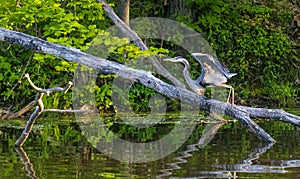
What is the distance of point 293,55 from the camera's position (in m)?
15.5

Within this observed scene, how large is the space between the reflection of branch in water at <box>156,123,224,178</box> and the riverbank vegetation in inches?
123

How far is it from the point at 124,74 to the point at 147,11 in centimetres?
723

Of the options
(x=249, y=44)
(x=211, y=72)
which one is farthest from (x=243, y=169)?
(x=249, y=44)

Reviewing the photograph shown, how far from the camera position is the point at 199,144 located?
7.90 metres

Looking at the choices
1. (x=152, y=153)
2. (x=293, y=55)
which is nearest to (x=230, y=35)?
(x=293, y=55)

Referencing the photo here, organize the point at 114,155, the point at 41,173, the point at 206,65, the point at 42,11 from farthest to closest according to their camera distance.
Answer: the point at 42,11 < the point at 206,65 < the point at 114,155 < the point at 41,173

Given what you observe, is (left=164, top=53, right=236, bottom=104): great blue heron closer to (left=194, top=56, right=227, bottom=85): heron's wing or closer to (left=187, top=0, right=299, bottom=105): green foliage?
(left=194, top=56, right=227, bottom=85): heron's wing

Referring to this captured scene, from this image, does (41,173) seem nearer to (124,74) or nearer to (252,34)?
(124,74)

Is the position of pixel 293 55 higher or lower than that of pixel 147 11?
lower

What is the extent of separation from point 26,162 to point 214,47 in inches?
363

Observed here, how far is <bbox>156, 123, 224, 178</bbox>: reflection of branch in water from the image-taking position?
19.4ft

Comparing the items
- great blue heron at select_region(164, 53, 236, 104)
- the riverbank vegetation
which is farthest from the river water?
the riverbank vegetation

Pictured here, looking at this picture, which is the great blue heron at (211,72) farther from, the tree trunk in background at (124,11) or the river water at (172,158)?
the tree trunk in background at (124,11)

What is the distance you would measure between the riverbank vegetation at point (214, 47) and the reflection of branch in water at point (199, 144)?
3131 millimetres
